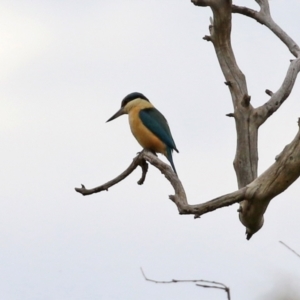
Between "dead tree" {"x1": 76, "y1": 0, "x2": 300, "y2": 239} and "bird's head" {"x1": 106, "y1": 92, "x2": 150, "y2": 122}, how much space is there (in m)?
2.18

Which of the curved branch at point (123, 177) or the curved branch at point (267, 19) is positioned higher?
the curved branch at point (267, 19)

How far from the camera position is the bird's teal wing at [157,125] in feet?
22.4

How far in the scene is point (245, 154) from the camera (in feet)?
14.6

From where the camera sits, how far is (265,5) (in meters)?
Result: 5.45

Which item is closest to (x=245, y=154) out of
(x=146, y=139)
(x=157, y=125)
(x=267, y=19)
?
(x=267, y=19)

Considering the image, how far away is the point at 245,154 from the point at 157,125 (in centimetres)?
257

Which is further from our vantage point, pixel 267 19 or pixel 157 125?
pixel 157 125

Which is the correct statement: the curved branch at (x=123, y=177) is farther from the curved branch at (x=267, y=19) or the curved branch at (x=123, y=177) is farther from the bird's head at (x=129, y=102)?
the bird's head at (x=129, y=102)

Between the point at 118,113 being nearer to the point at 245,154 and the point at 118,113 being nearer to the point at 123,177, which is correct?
the point at 123,177

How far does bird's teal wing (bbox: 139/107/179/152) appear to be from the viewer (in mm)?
6840

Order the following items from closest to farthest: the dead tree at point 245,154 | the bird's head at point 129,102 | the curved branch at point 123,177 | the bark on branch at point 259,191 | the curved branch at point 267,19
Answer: the bark on branch at point 259,191 < the dead tree at point 245,154 < the curved branch at point 123,177 < the curved branch at point 267,19 < the bird's head at point 129,102

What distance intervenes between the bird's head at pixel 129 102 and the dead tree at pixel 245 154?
218cm

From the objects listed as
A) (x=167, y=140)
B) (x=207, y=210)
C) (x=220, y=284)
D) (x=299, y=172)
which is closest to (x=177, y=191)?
(x=207, y=210)

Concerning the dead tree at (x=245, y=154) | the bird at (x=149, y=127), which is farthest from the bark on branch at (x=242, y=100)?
the bird at (x=149, y=127)
